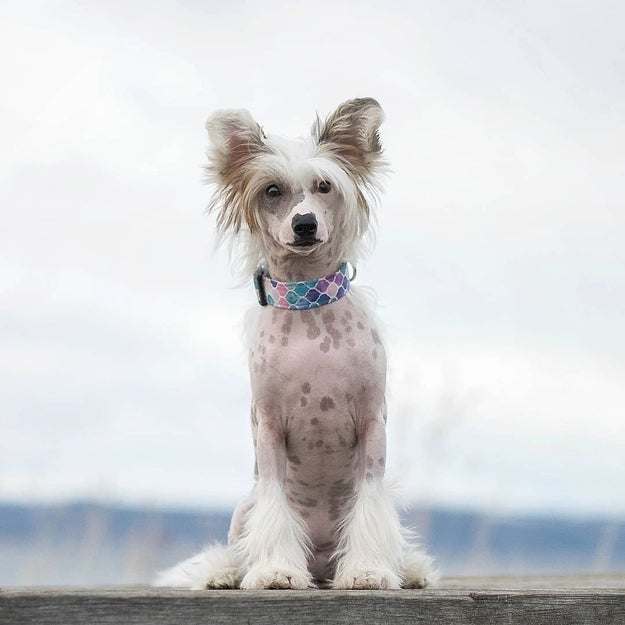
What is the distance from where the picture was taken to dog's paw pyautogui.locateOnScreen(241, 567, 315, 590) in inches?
122

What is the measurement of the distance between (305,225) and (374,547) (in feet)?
3.52

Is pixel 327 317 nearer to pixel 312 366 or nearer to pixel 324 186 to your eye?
pixel 312 366

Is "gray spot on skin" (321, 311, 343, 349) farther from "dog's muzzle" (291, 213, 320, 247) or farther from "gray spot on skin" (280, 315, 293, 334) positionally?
"dog's muzzle" (291, 213, 320, 247)

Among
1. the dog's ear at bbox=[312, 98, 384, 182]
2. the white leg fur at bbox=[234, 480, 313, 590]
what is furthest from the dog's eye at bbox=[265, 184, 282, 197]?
the white leg fur at bbox=[234, 480, 313, 590]

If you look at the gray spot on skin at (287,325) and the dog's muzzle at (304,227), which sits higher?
the dog's muzzle at (304,227)

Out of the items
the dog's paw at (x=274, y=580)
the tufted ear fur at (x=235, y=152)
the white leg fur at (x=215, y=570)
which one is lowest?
the dog's paw at (x=274, y=580)

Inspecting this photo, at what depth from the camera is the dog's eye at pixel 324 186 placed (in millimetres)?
3365

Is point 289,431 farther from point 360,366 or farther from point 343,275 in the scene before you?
point 343,275


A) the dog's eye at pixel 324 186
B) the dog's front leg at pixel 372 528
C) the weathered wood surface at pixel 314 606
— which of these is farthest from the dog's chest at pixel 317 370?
the weathered wood surface at pixel 314 606

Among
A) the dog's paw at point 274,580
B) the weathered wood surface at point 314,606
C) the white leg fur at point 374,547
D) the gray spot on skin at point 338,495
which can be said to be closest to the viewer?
the weathered wood surface at point 314,606

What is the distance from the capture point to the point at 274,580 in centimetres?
310

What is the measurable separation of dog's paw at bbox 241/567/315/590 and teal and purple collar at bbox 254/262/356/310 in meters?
0.88

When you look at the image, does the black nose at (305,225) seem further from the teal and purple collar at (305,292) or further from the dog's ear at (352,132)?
the dog's ear at (352,132)

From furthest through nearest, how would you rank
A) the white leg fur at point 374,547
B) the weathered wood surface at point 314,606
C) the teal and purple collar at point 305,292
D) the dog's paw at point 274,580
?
the teal and purple collar at point 305,292
the white leg fur at point 374,547
the dog's paw at point 274,580
the weathered wood surface at point 314,606
